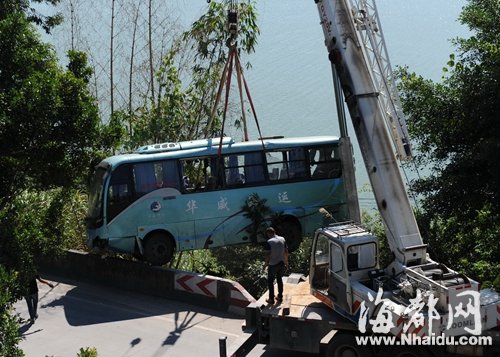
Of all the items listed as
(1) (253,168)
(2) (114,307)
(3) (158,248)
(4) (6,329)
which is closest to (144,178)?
(3) (158,248)

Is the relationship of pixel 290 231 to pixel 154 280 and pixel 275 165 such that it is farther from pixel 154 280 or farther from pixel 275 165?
pixel 154 280

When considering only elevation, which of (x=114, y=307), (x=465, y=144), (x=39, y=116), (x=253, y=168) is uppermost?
(x=39, y=116)

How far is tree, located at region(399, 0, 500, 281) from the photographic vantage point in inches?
470

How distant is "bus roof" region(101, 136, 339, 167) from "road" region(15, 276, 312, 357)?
282 cm

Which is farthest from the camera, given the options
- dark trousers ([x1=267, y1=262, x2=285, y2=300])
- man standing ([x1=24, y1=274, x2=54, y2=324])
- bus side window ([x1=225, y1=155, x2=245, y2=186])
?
bus side window ([x1=225, y1=155, x2=245, y2=186])

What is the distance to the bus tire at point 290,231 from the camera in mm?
14648

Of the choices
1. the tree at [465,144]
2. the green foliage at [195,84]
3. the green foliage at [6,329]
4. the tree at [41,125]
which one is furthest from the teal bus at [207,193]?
the green foliage at [6,329]

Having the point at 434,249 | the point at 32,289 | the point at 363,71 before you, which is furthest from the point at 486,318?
the point at 32,289

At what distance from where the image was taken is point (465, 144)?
13062 mm

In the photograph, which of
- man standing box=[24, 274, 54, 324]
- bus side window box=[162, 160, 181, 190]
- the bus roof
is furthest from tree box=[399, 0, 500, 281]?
man standing box=[24, 274, 54, 324]

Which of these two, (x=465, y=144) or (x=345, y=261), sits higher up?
(x=465, y=144)

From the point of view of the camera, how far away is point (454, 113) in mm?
12883

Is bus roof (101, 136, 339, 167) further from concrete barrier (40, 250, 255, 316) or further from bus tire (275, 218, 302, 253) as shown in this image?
concrete barrier (40, 250, 255, 316)

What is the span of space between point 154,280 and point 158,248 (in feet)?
2.31
